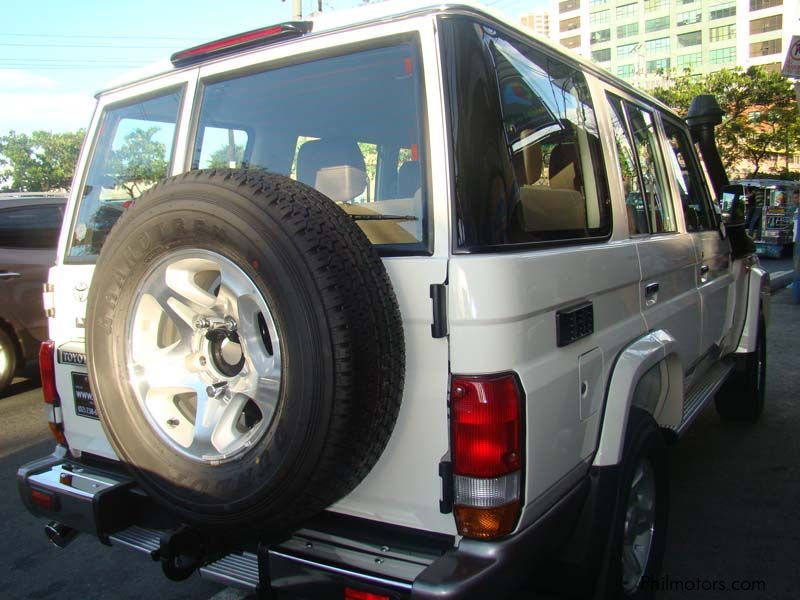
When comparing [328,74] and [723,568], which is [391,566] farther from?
[723,568]

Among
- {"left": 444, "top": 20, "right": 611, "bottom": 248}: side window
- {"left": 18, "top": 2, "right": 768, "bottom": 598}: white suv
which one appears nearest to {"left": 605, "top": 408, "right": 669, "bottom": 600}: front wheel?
{"left": 18, "top": 2, "right": 768, "bottom": 598}: white suv

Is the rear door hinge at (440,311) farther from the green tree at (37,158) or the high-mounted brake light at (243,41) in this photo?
the green tree at (37,158)

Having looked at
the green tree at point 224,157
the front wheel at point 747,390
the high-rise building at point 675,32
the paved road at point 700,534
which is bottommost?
the paved road at point 700,534

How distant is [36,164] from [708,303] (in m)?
65.8

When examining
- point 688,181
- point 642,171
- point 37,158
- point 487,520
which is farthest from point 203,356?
point 37,158

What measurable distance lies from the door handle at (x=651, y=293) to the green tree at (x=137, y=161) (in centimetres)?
192

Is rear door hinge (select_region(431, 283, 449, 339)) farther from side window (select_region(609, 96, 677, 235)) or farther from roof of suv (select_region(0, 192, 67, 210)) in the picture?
roof of suv (select_region(0, 192, 67, 210))

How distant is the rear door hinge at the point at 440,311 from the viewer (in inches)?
68.1

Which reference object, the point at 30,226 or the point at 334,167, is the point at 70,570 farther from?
the point at 30,226

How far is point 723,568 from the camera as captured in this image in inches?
116

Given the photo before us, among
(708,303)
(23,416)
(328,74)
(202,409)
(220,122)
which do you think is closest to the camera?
(202,409)

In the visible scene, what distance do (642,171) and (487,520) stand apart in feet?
6.21

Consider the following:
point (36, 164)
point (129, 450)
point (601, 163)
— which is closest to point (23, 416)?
point (129, 450)

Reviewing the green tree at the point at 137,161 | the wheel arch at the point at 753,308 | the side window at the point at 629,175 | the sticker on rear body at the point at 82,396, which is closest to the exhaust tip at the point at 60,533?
the sticker on rear body at the point at 82,396
